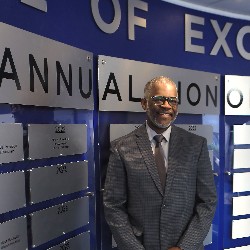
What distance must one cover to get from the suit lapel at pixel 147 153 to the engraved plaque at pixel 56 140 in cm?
42

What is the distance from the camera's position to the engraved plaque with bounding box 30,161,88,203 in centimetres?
185

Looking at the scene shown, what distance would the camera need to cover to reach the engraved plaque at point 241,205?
3057 mm

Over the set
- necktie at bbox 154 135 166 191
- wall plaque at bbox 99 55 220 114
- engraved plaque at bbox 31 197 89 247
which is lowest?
engraved plaque at bbox 31 197 89 247

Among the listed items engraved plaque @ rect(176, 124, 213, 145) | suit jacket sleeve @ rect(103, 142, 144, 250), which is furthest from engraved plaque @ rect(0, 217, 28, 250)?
engraved plaque @ rect(176, 124, 213, 145)

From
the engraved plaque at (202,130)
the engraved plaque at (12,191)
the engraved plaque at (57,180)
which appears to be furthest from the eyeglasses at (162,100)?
the engraved plaque at (202,130)

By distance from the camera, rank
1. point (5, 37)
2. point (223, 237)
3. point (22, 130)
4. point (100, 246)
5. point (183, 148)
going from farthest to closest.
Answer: point (223, 237), point (100, 246), point (183, 148), point (22, 130), point (5, 37)

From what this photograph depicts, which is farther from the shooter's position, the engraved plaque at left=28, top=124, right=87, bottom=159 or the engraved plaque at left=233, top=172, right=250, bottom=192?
the engraved plaque at left=233, top=172, right=250, bottom=192

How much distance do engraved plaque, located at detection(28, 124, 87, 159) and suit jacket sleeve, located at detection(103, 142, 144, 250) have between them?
0.34 metres

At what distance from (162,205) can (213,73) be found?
4.99ft

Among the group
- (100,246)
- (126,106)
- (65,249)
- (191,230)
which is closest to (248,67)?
(126,106)

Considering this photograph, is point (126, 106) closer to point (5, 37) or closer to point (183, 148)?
point (183, 148)

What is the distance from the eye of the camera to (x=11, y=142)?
5.57ft

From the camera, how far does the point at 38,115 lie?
→ 1879 millimetres

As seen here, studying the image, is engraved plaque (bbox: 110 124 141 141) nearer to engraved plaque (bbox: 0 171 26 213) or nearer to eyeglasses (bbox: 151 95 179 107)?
eyeglasses (bbox: 151 95 179 107)
